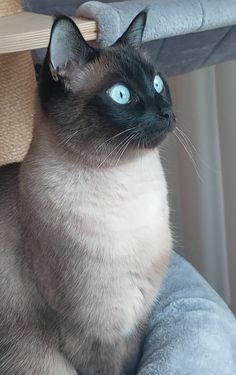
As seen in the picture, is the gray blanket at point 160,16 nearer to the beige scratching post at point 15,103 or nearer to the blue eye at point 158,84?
the blue eye at point 158,84

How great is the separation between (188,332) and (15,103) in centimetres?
60

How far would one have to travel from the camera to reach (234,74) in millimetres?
1514

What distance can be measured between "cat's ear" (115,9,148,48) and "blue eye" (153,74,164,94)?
75 mm

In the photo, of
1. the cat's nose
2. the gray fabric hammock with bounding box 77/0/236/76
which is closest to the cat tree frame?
the gray fabric hammock with bounding box 77/0/236/76

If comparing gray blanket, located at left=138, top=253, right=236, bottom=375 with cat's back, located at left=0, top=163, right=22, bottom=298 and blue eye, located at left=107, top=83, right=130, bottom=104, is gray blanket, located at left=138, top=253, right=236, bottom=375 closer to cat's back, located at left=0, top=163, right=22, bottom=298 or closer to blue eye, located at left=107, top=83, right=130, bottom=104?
cat's back, located at left=0, top=163, right=22, bottom=298

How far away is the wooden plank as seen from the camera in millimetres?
976

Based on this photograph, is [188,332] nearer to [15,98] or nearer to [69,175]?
[69,175]

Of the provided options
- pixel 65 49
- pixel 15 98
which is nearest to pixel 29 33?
pixel 65 49

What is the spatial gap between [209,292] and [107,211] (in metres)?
0.34

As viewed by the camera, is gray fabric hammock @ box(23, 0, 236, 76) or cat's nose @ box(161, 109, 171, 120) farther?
gray fabric hammock @ box(23, 0, 236, 76)

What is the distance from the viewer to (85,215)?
3.12ft

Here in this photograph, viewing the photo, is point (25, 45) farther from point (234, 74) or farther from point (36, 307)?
point (234, 74)

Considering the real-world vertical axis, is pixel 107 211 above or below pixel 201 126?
above

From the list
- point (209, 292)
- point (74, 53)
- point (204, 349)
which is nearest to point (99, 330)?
point (204, 349)
